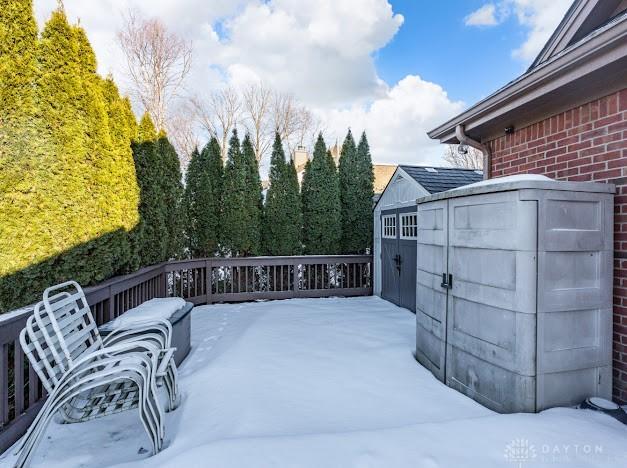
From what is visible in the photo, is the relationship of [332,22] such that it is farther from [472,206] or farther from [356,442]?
[356,442]

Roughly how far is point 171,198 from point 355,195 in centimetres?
388

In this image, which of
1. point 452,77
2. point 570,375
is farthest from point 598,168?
point 452,77

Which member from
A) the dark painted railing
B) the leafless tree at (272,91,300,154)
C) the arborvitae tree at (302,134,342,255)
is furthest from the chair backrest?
the leafless tree at (272,91,300,154)

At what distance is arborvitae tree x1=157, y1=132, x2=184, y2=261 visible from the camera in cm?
579

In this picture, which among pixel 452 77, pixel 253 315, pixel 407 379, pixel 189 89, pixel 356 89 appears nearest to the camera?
→ pixel 407 379

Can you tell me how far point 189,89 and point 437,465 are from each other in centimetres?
1628

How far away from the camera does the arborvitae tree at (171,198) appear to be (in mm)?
5793

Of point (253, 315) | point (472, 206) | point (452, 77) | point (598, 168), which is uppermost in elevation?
point (452, 77)

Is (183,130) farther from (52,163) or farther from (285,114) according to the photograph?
(52,163)

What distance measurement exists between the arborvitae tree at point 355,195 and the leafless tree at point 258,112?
35.8 feet

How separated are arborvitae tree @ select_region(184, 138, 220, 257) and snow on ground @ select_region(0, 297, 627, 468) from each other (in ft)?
11.2

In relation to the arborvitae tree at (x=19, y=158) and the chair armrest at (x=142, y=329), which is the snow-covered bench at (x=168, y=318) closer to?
the chair armrest at (x=142, y=329)

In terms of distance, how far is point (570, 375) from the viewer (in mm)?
2186

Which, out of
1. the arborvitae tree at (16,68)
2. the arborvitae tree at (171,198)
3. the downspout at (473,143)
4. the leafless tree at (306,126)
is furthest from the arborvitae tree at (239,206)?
the leafless tree at (306,126)
